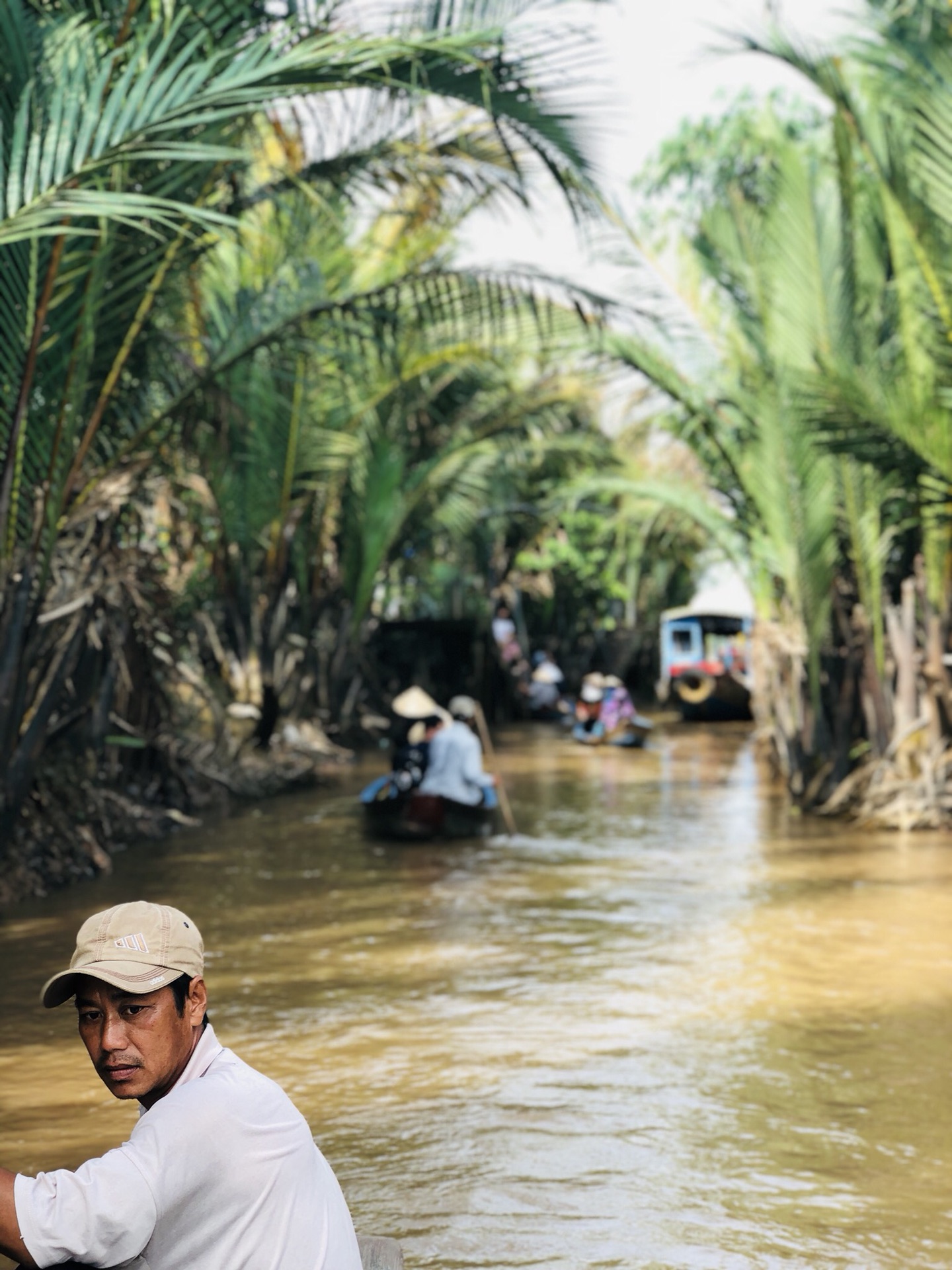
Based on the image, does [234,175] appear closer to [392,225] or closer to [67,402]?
[67,402]

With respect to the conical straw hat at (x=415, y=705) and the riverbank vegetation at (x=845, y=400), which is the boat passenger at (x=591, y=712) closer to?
the riverbank vegetation at (x=845, y=400)

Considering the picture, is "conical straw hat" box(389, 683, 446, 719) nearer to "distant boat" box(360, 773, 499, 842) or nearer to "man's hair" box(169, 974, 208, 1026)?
"distant boat" box(360, 773, 499, 842)

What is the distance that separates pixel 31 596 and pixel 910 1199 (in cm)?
550

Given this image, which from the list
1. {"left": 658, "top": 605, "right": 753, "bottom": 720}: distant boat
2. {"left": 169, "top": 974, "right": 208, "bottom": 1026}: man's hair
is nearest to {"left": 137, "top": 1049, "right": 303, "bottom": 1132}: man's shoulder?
{"left": 169, "top": 974, "right": 208, "bottom": 1026}: man's hair

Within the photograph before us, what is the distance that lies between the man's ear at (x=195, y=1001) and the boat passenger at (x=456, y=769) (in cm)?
1008

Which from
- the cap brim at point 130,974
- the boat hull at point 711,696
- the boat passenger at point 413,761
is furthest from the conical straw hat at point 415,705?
the boat hull at point 711,696

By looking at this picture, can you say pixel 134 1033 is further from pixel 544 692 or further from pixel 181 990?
pixel 544 692

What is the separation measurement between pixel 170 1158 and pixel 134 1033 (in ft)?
0.72

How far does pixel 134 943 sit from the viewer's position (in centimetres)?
229

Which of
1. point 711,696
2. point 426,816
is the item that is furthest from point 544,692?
point 426,816

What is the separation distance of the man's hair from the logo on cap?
0.09 metres

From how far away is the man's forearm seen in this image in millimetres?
2139

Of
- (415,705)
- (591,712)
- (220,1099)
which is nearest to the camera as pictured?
(220,1099)

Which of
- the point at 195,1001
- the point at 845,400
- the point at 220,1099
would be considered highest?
the point at 845,400
